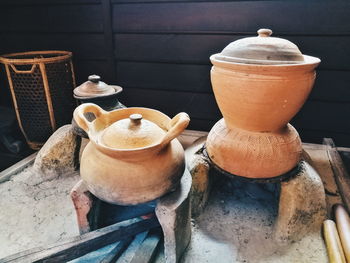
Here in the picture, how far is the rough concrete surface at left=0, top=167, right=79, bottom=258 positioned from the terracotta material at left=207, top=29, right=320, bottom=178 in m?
1.07

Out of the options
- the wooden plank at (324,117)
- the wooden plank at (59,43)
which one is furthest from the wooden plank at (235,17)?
the wooden plank at (324,117)

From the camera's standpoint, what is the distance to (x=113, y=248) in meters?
1.48

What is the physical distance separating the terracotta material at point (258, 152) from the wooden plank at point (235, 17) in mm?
1008

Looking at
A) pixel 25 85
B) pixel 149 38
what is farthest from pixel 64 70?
pixel 149 38

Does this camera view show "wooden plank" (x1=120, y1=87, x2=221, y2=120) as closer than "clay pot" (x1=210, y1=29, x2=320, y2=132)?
No

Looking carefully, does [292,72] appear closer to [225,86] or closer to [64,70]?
[225,86]

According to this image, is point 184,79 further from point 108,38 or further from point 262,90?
point 262,90

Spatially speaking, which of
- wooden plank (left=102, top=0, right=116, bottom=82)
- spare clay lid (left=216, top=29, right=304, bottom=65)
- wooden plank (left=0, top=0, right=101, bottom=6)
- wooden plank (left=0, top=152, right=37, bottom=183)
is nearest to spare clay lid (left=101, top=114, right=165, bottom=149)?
spare clay lid (left=216, top=29, right=304, bottom=65)

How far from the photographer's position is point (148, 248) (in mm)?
1433

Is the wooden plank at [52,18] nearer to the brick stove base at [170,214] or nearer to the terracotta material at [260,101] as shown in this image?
the terracotta material at [260,101]

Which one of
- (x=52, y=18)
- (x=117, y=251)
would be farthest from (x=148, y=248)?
(x=52, y=18)

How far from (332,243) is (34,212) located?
72.3 inches

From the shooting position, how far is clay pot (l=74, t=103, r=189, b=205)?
1.21 m

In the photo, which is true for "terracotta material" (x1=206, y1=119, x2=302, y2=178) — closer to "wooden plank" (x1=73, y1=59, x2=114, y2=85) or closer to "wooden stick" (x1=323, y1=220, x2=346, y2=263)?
"wooden stick" (x1=323, y1=220, x2=346, y2=263)
